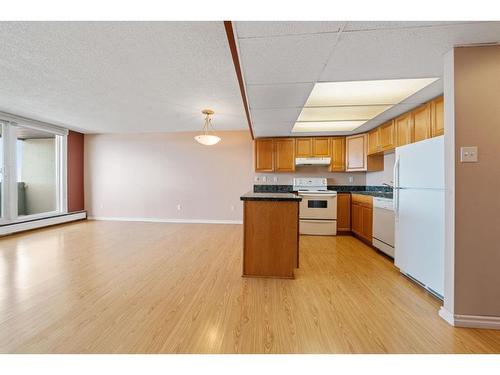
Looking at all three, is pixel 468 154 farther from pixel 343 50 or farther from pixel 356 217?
pixel 356 217

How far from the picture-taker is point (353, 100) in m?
3.02

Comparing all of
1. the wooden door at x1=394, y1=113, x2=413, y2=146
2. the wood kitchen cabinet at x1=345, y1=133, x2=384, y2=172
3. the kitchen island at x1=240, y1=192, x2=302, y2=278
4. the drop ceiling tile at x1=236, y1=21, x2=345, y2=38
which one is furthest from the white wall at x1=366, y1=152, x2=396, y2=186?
the drop ceiling tile at x1=236, y1=21, x2=345, y2=38

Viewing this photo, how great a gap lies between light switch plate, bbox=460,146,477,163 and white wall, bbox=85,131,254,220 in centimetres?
432

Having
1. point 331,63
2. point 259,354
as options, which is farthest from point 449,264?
point 331,63

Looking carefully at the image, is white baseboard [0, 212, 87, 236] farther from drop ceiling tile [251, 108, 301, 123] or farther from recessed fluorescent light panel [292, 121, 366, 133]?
recessed fluorescent light panel [292, 121, 366, 133]

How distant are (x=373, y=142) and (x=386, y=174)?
0.70m

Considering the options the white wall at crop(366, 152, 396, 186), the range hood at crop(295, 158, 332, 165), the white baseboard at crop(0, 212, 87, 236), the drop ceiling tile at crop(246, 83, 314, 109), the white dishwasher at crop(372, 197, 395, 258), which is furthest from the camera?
the range hood at crop(295, 158, 332, 165)

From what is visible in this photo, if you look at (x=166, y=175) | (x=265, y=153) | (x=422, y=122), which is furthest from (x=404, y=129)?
(x=166, y=175)

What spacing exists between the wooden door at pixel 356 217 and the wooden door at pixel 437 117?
1858 millimetres


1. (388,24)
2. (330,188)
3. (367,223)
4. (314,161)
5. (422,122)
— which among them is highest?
(388,24)

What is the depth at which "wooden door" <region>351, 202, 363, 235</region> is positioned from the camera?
418cm

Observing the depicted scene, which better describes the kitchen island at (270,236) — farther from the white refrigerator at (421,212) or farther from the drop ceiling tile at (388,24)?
the drop ceiling tile at (388,24)

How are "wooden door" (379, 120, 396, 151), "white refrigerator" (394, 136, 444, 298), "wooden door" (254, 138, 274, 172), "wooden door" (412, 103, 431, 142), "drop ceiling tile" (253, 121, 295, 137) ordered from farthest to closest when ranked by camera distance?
"wooden door" (254, 138, 274, 172) < "drop ceiling tile" (253, 121, 295, 137) < "wooden door" (379, 120, 396, 151) < "wooden door" (412, 103, 431, 142) < "white refrigerator" (394, 136, 444, 298)

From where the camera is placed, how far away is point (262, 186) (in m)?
5.55
